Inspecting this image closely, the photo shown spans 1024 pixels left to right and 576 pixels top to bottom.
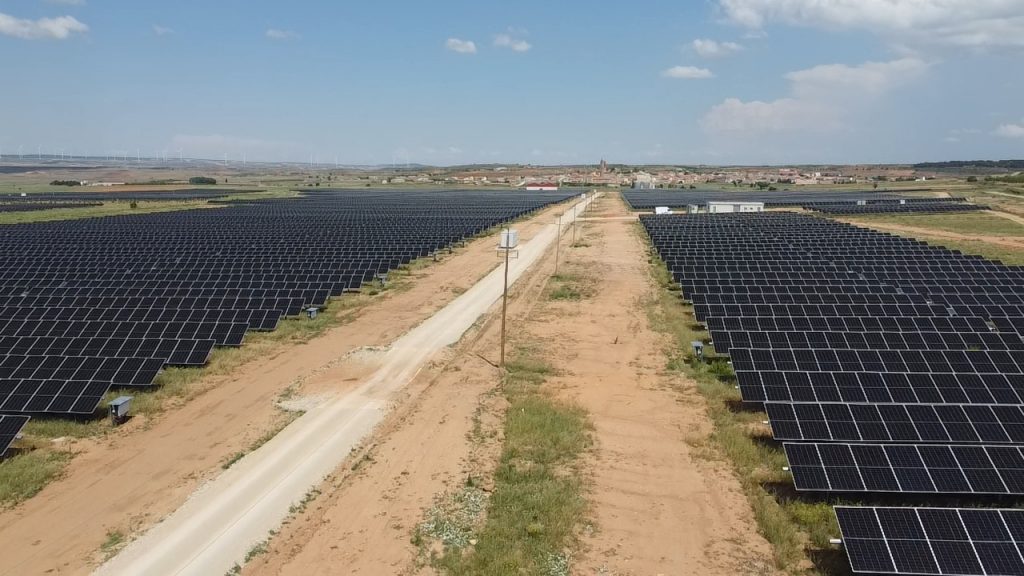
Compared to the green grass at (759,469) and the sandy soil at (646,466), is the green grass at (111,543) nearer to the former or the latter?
the sandy soil at (646,466)

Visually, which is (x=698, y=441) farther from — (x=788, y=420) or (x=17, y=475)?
(x=17, y=475)

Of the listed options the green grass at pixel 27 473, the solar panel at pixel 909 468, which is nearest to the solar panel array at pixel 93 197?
the green grass at pixel 27 473

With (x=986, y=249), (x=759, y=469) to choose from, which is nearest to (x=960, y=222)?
(x=986, y=249)

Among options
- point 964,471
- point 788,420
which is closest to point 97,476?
point 788,420

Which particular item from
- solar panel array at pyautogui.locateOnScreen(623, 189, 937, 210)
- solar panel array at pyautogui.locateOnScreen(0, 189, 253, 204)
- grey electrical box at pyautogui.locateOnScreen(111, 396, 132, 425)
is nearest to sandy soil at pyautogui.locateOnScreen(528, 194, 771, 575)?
grey electrical box at pyautogui.locateOnScreen(111, 396, 132, 425)

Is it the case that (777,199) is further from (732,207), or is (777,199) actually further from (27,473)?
(27,473)

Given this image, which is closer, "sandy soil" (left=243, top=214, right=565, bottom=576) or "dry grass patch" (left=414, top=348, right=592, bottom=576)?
"dry grass patch" (left=414, top=348, right=592, bottom=576)

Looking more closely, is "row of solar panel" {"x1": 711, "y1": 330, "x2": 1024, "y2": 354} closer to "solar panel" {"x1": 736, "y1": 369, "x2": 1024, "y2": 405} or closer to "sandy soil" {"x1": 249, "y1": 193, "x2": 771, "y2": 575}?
"sandy soil" {"x1": 249, "y1": 193, "x2": 771, "y2": 575}
